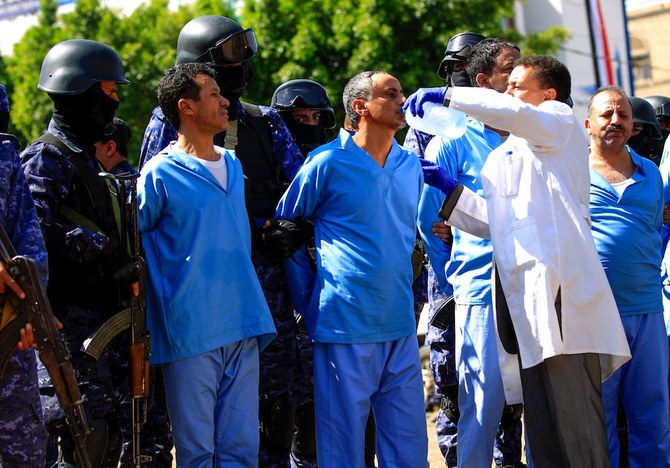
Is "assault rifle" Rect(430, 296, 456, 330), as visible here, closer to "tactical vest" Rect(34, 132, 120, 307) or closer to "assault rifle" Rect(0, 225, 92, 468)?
"tactical vest" Rect(34, 132, 120, 307)

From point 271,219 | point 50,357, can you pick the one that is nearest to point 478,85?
point 271,219

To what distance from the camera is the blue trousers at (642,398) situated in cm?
613

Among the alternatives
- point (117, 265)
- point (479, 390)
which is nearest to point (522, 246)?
point (479, 390)

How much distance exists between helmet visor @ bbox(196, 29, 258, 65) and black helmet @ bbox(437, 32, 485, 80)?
1433mm

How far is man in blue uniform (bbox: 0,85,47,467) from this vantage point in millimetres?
4488

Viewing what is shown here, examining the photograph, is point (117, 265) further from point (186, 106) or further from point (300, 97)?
point (300, 97)

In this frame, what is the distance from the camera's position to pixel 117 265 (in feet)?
16.5

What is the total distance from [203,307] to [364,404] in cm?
91

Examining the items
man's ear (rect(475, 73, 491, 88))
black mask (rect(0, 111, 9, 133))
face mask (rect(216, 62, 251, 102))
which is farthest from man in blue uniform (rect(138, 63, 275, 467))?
man's ear (rect(475, 73, 491, 88))

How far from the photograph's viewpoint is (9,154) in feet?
15.3

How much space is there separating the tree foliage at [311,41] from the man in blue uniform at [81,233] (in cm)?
1424

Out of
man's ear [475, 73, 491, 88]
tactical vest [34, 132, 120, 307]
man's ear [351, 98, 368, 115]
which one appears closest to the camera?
tactical vest [34, 132, 120, 307]

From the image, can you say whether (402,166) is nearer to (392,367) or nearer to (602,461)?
(392,367)

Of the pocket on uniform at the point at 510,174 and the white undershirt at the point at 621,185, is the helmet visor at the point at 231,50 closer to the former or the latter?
the pocket on uniform at the point at 510,174
